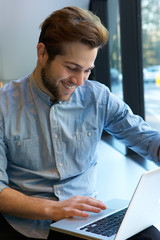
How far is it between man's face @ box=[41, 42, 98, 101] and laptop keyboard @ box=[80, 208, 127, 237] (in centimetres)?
53

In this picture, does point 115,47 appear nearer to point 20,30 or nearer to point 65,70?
point 20,30

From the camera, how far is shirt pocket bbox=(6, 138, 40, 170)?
1.49 metres

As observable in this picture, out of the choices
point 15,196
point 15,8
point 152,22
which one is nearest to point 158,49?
point 152,22

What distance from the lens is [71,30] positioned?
1.40 meters

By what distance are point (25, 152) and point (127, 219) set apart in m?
0.60

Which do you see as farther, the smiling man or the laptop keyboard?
the smiling man

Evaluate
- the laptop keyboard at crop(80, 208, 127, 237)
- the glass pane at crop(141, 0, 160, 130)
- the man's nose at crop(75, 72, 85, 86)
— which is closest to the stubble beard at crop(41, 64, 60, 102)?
the man's nose at crop(75, 72, 85, 86)

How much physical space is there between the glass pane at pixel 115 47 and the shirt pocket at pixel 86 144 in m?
2.78

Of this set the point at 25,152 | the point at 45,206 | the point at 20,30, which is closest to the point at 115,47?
the point at 20,30

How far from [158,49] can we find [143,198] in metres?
2.07

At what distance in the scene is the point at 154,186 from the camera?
3.47ft

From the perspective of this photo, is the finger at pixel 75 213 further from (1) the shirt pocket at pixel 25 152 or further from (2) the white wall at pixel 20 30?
(2) the white wall at pixel 20 30

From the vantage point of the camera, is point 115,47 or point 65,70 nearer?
point 65,70

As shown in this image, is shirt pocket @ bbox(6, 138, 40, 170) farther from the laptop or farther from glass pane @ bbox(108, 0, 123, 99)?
glass pane @ bbox(108, 0, 123, 99)
